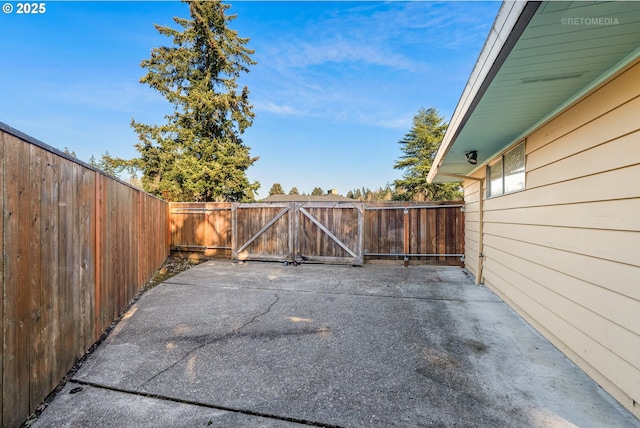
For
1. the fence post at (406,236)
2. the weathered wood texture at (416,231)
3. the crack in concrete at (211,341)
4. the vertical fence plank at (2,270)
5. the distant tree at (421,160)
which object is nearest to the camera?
the vertical fence plank at (2,270)

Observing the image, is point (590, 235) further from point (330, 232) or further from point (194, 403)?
point (330, 232)

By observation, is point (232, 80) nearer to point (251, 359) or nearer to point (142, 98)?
point (142, 98)

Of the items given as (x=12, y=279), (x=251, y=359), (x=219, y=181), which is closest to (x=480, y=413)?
(x=251, y=359)

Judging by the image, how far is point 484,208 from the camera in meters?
5.04

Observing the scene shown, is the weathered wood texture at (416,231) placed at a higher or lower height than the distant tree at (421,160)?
lower

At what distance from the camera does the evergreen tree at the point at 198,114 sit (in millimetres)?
13461

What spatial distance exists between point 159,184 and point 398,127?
18464 mm

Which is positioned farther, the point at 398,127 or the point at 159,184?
the point at 398,127

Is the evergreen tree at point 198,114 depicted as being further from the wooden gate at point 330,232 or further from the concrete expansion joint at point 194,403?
the concrete expansion joint at point 194,403

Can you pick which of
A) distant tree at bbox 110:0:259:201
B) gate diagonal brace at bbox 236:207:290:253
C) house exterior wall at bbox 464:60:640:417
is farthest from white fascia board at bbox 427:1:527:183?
distant tree at bbox 110:0:259:201

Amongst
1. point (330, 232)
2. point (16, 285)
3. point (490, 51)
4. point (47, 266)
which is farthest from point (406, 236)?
point (16, 285)

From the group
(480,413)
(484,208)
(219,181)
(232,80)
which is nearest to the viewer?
(480,413)

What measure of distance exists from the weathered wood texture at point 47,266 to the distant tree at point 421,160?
22827 mm

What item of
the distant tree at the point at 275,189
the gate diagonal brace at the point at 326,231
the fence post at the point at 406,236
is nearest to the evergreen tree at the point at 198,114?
the gate diagonal brace at the point at 326,231
